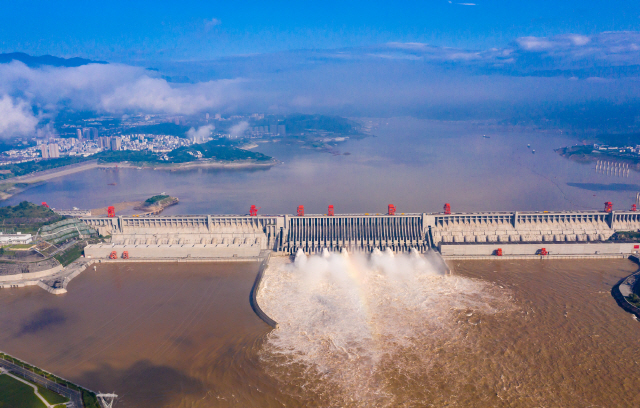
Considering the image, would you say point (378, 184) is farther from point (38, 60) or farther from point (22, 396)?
point (38, 60)

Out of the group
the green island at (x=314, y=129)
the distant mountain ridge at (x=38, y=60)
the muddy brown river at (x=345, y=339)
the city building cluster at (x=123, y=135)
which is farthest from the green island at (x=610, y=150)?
the distant mountain ridge at (x=38, y=60)

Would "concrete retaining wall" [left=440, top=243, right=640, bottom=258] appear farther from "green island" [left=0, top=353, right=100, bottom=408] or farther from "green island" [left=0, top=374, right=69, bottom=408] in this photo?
"green island" [left=0, top=374, right=69, bottom=408]

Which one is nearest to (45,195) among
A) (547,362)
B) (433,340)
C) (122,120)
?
(433,340)

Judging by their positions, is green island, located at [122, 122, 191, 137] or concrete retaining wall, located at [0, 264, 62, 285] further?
green island, located at [122, 122, 191, 137]

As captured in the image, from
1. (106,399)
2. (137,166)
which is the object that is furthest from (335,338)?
(137,166)

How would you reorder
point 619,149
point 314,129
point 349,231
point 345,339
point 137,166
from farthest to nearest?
point 314,129, point 137,166, point 619,149, point 349,231, point 345,339

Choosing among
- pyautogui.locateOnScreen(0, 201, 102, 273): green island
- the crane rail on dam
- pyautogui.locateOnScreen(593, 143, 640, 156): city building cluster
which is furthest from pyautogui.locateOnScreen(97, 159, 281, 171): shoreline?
pyautogui.locateOnScreen(593, 143, 640, 156): city building cluster
